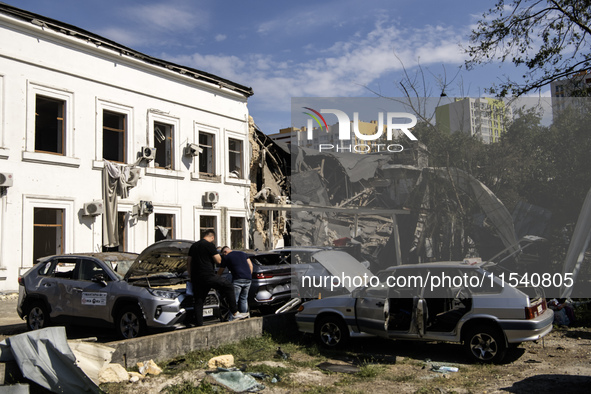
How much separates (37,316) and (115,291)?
2276 mm

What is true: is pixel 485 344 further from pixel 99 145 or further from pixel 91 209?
pixel 99 145

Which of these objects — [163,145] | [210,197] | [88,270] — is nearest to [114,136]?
[163,145]

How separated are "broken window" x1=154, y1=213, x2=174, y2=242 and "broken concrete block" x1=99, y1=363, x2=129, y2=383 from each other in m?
13.1

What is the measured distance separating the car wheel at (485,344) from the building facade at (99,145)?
10580 mm

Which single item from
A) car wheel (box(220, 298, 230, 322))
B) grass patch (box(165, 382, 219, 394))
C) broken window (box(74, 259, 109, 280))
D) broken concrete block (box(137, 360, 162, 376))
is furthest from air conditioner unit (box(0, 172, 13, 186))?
grass patch (box(165, 382, 219, 394))

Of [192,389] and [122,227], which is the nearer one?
[192,389]

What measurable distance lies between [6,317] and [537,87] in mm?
14622

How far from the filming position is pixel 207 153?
22.8 m

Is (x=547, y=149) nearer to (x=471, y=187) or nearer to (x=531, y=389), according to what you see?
(x=471, y=187)

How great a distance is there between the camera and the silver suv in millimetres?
8805

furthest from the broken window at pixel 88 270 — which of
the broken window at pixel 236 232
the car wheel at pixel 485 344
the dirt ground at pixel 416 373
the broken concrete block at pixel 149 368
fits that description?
the broken window at pixel 236 232

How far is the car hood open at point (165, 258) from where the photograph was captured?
9.91m

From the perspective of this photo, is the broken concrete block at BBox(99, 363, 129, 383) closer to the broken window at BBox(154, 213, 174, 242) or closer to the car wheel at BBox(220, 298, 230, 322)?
the car wheel at BBox(220, 298, 230, 322)

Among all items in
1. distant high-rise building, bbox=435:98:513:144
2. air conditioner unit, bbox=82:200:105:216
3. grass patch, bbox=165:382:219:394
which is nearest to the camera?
grass patch, bbox=165:382:219:394
